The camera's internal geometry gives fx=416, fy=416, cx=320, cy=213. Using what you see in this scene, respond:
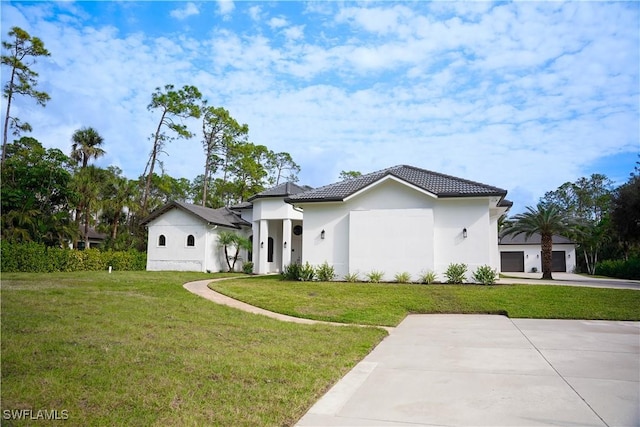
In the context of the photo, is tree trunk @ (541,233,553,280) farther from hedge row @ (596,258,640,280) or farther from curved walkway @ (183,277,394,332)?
curved walkway @ (183,277,394,332)

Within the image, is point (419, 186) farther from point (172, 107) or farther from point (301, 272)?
point (172, 107)

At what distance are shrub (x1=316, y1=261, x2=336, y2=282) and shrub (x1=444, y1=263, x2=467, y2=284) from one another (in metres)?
4.93

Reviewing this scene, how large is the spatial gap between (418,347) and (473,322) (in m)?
3.94

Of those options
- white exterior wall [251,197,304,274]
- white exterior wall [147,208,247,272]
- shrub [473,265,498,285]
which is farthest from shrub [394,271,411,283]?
white exterior wall [147,208,247,272]

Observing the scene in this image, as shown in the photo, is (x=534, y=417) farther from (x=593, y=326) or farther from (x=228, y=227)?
(x=228, y=227)

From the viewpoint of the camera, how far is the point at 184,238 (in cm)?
2786

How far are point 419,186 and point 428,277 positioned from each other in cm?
387

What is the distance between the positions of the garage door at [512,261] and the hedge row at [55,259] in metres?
33.2

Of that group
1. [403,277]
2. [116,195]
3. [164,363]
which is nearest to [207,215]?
[116,195]

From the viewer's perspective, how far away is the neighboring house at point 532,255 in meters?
39.8

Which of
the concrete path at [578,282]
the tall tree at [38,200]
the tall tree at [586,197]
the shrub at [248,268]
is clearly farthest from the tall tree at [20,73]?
the tall tree at [586,197]

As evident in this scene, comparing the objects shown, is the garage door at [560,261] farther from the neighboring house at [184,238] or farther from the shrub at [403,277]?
the neighboring house at [184,238]

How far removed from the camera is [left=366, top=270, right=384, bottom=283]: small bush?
703 inches

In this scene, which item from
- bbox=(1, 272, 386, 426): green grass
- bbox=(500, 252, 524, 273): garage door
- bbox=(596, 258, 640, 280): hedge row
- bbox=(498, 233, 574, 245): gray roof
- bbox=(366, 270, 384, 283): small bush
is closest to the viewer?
bbox=(1, 272, 386, 426): green grass
